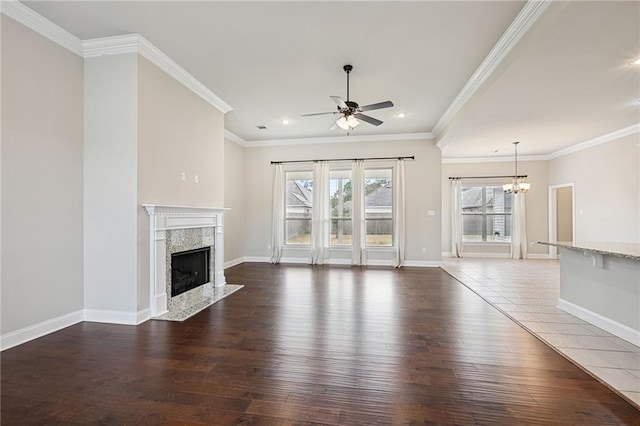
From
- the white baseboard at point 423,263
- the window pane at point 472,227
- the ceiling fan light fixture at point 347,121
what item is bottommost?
the white baseboard at point 423,263

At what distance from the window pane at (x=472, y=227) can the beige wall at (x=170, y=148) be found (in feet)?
24.1

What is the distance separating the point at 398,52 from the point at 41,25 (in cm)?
374

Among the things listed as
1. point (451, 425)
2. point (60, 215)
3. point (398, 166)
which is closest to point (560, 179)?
point (398, 166)

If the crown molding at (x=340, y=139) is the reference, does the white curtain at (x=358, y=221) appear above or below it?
below

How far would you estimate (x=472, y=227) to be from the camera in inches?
347

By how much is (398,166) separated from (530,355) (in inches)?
197

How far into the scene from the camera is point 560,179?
26.0 feet

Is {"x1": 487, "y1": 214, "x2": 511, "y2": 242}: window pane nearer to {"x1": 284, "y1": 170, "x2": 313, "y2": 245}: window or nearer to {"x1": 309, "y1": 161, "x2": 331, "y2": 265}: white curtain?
{"x1": 309, "y1": 161, "x2": 331, "y2": 265}: white curtain

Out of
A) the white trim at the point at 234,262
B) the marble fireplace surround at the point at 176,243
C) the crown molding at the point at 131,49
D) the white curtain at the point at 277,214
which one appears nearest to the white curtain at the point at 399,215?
the white curtain at the point at 277,214

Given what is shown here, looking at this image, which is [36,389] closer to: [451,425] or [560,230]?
[451,425]

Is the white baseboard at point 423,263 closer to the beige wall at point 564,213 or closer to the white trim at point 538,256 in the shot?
the white trim at point 538,256

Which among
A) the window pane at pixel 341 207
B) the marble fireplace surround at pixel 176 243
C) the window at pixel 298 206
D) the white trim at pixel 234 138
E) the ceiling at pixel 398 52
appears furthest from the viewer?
the window at pixel 298 206

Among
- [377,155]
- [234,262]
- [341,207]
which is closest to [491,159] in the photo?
[377,155]

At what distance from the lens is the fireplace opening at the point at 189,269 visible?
3901 mm
